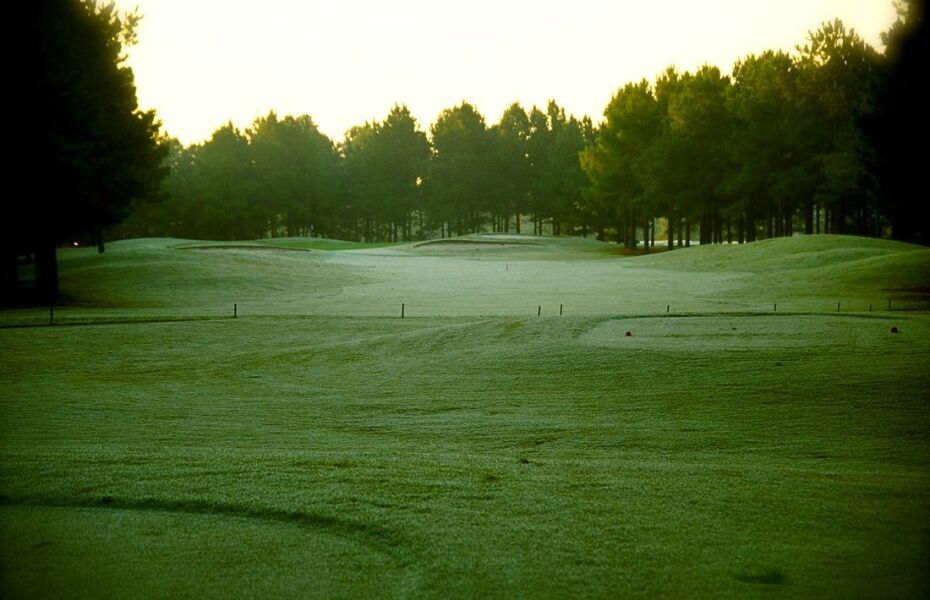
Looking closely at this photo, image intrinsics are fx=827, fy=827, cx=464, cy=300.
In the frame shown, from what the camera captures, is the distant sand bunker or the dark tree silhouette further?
the distant sand bunker

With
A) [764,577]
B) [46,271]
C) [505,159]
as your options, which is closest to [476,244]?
[505,159]

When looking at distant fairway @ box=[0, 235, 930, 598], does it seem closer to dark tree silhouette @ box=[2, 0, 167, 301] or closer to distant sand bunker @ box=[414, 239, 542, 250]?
dark tree silhouette @ box=[2, 0, 167, 301]

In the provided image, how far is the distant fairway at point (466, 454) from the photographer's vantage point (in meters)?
4.46

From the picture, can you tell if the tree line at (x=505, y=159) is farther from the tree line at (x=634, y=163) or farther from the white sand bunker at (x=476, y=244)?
the white sand bunker at (x=476, y=244)

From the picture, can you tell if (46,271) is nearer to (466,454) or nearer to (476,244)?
(466,454)

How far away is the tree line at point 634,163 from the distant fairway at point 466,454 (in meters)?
10.2

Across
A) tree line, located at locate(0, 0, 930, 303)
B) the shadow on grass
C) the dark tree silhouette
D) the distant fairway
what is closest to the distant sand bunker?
tree line, located at locate(0, 0, 930, 303)

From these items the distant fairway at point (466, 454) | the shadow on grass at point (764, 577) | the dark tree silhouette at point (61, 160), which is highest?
the dark tree silhouette at point (61, 160)

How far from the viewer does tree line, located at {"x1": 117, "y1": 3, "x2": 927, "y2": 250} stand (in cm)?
5072

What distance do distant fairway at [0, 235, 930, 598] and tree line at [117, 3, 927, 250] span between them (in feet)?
33.4

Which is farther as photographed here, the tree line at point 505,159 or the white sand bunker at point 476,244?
the white sand bunker at point 476,244

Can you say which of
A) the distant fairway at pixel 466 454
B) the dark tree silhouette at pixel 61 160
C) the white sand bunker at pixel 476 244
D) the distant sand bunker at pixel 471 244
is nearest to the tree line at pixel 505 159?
the dark tree silhouette at pixel 61 160

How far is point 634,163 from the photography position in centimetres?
7038

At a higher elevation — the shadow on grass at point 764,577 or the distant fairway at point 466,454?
the shadow on grass at point 764,577
